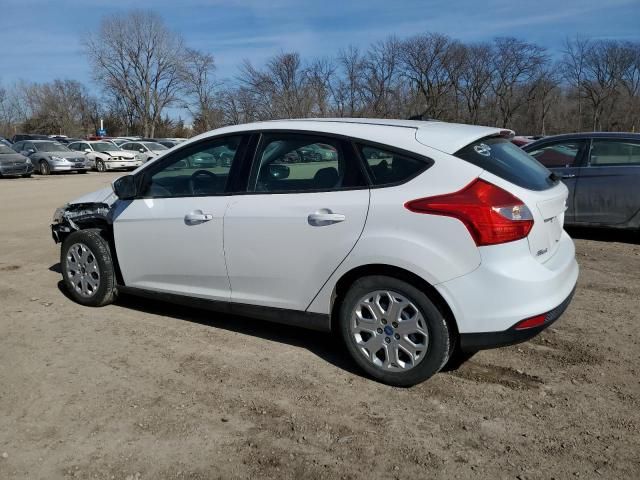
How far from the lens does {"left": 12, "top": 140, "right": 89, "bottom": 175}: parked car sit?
2636cm

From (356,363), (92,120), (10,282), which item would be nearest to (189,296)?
(356,363)

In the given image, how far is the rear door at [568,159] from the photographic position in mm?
7674

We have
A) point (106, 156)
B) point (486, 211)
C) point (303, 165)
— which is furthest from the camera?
point (106, 156)

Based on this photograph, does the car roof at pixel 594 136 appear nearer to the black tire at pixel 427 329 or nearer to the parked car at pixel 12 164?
the black tire at pixel 427 329

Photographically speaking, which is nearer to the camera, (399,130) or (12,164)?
(399,130)

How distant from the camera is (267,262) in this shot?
3922 millimetres

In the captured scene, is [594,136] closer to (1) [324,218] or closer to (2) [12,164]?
(1) [324,218]

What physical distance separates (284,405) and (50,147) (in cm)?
2764

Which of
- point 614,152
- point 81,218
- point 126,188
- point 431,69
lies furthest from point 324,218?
point 431,69

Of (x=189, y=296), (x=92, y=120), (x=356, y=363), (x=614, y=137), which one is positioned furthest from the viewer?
(x=92, y=120)

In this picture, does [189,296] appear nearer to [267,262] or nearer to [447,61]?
[267,262]

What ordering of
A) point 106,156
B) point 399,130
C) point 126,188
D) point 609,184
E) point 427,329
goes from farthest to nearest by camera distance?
point 106,156 < point 609,184 < point 126,188 < point 399,130 < point 427,329

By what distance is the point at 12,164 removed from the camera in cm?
2358

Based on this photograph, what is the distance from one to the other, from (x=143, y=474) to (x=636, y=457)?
2.40m
